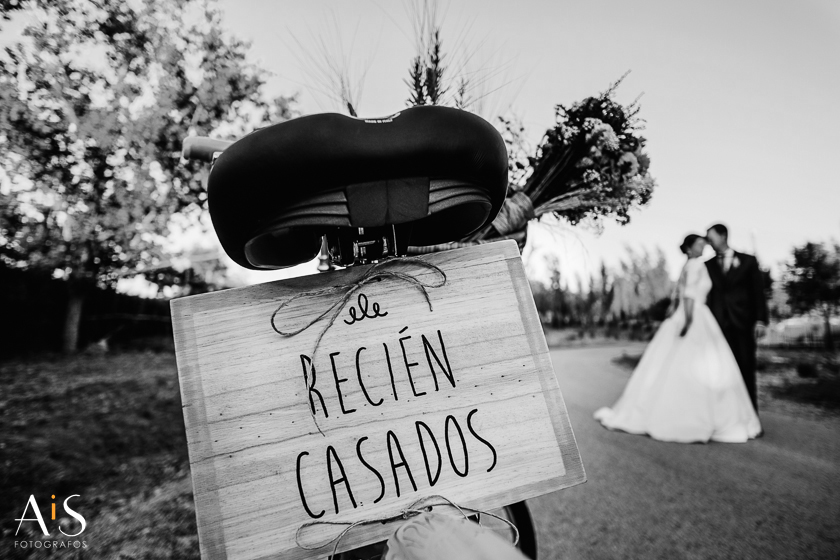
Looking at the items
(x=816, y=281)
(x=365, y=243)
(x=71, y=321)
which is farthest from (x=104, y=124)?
(x=816, y=281)

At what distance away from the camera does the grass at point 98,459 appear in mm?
2332

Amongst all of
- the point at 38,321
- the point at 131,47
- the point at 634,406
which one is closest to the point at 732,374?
the point at 634,406

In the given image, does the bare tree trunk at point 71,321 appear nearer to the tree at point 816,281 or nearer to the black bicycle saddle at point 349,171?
the black bicycle saddle at point 349,171

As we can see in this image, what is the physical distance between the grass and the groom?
4.32m

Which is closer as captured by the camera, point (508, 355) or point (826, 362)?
point (508, 355)

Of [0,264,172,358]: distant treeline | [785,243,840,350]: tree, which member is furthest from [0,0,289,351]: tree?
[785,243,840,350]: tree

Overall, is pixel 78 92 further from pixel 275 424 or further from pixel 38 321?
pixel 275 424

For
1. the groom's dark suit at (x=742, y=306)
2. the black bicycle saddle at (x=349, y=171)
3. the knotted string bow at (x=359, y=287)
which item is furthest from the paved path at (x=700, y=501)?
the black bicycle saddle at (x=349, y=171)

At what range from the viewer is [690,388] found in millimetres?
3227

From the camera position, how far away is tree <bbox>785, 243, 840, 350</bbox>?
5859mm

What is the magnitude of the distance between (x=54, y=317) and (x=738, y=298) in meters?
8.98

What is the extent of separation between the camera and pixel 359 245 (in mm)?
745

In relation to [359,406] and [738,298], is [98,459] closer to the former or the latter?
[359,406]

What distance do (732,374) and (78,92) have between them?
8.13 metres
